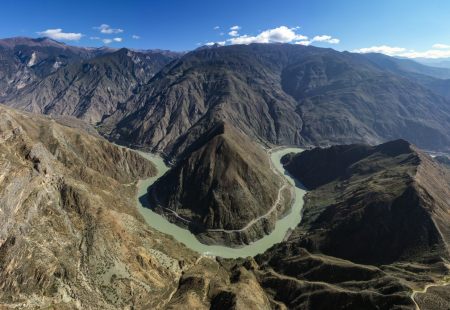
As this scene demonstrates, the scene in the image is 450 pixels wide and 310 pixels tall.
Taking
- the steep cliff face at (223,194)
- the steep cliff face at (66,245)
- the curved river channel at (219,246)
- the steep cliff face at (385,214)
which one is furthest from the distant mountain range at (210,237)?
the curved river channel at (219,246)

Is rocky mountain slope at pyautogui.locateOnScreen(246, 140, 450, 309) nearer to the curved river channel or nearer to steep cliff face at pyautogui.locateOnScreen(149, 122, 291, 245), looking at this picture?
the curved river channel

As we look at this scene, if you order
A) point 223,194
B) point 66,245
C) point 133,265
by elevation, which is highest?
point 66,245

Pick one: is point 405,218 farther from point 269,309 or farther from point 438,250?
point 269,309

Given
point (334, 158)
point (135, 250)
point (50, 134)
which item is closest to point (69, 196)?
point (135, 250)

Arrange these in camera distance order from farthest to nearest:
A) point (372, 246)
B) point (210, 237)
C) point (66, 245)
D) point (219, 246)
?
point (210, 237), point (219, 246), point (372, 246), point (66, 245)

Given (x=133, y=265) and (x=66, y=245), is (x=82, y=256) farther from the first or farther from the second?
(x=133, y=265)

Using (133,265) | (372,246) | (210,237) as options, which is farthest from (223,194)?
(372,246)

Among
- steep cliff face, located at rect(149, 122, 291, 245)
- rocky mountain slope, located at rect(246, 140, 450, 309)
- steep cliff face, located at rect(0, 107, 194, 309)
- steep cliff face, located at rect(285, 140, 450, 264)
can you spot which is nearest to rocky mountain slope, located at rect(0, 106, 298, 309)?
steep cliff face, located at rect(0, 107, 194, 309)
